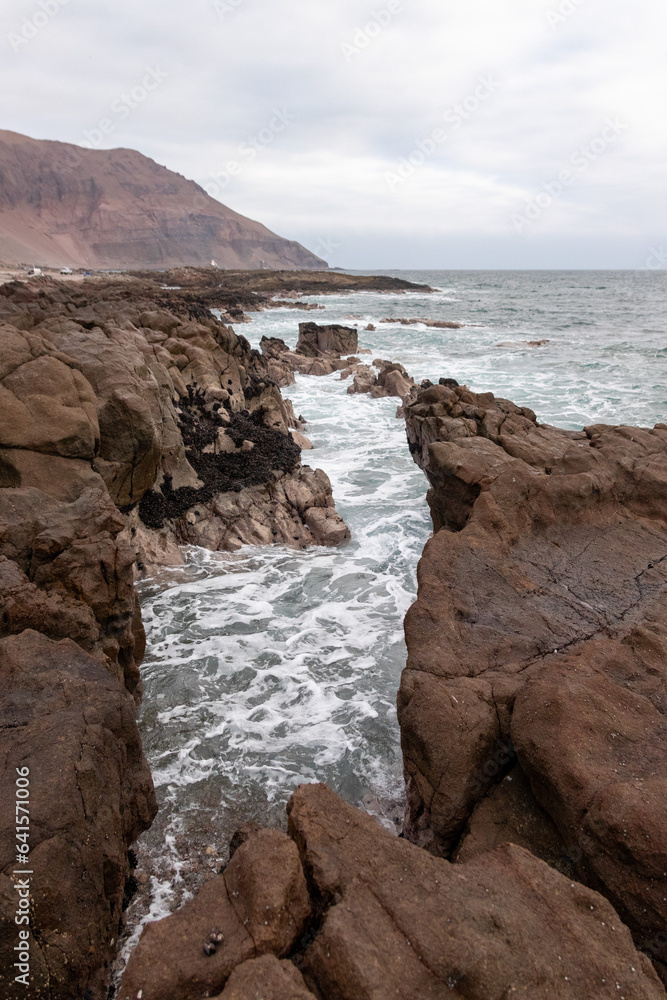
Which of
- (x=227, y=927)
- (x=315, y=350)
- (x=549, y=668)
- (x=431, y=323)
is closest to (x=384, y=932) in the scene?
(x=227, y=927)

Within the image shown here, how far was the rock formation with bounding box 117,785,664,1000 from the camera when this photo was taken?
8.38 ft

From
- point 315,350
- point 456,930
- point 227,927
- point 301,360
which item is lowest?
point 227,927

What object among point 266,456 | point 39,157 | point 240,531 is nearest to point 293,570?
point 240,531

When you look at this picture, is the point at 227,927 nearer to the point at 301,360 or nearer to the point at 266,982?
the point at 266,982

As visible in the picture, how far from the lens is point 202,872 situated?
438 centimetres

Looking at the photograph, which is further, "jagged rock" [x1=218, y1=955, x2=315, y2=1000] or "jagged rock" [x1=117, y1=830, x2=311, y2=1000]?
"jagged rock" [x1=117, y1=830, x2=311, y2=1000]

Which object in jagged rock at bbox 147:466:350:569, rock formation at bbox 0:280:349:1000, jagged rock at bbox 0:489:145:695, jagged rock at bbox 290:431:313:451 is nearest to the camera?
rock formation at bbox 0:280:349:1000

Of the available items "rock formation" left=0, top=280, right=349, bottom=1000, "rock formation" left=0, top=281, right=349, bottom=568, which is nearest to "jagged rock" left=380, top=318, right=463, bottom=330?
"rock formation" left=0, top=281, right=349, bottom=568

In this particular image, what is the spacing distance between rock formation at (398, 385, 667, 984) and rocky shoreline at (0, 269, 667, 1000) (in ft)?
0.06

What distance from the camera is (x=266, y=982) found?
2484mm

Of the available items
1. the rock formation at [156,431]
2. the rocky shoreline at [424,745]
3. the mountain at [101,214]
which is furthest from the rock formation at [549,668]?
the mountain at [101,214]

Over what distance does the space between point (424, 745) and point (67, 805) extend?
2.46 meters

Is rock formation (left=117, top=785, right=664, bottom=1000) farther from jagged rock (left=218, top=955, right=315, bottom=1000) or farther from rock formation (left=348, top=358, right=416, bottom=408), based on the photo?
rock formation (left=348, top=358, right=416, bottom=408)

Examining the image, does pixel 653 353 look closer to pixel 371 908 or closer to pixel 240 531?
pixel 240 531
